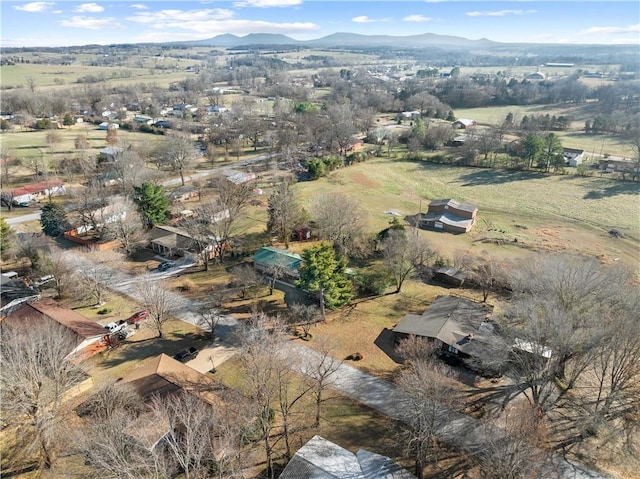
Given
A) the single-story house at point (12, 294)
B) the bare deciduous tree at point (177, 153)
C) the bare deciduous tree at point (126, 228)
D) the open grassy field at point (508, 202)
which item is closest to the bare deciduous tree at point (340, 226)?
the open grassy field at point (508, 202)

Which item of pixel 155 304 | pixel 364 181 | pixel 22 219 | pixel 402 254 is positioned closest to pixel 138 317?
pixel 155 304

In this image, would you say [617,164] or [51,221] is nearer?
[51,221]

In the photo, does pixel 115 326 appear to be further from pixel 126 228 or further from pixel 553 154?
pixel 553 154

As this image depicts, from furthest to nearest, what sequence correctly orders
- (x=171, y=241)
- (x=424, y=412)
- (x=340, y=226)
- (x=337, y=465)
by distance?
(x=171, y=241), (x=340, y=226), (x=337, y=465), (x=424, y=412)

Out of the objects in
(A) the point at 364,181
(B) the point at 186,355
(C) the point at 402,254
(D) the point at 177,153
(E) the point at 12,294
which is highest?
(D) the point at 177,153

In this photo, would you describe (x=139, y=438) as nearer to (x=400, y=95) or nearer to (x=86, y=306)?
(x=86, y=306)

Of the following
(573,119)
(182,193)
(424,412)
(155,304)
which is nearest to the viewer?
(424,412)

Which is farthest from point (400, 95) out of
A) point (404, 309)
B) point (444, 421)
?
point (444, 421)
